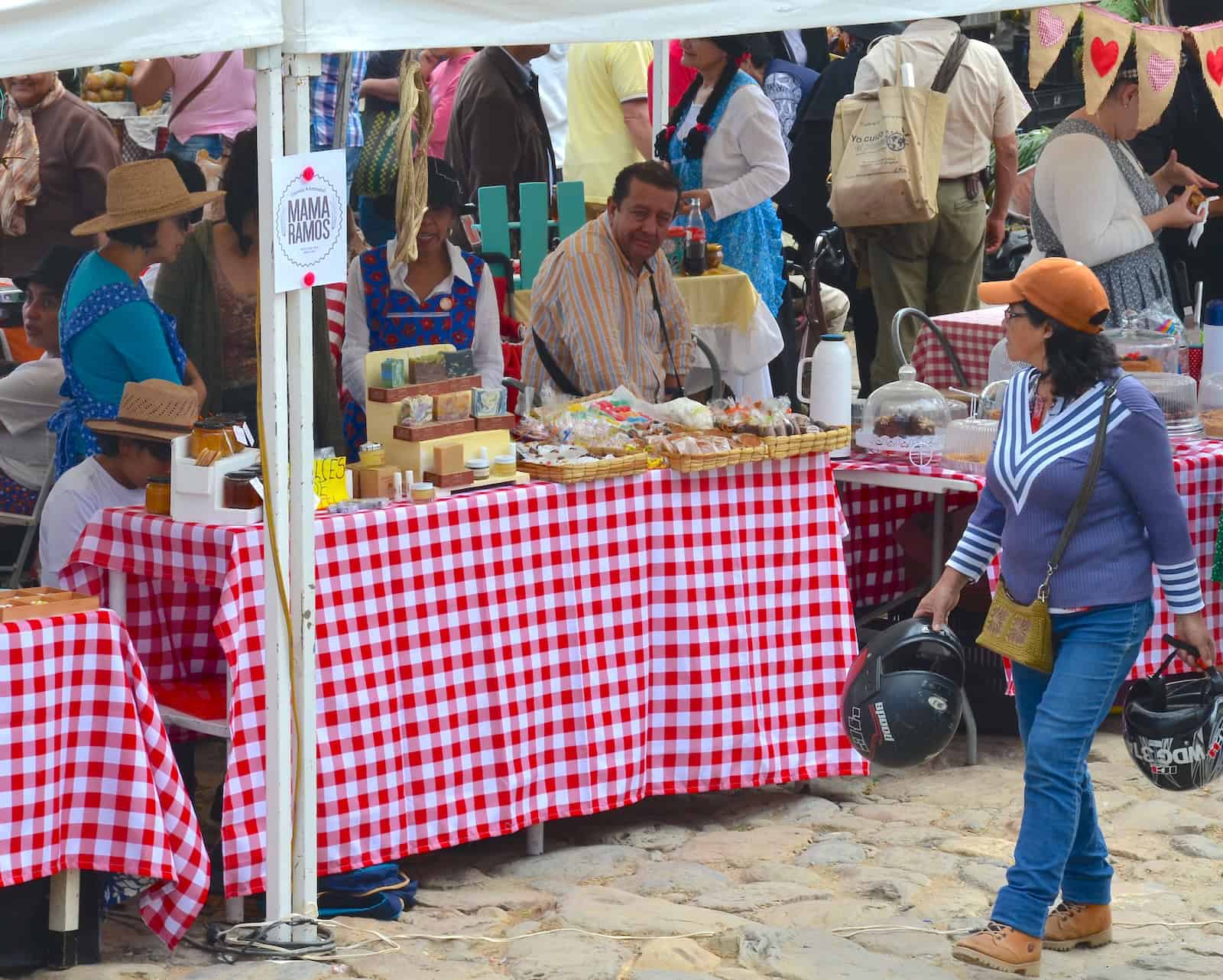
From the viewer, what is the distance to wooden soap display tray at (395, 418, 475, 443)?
15.3 feet

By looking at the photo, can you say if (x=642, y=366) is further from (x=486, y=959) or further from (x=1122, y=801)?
(x=486, y=959)

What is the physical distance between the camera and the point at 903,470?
541 cm

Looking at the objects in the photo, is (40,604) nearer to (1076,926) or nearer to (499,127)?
(1076,926)

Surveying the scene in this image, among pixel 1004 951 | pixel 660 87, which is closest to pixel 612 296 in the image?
pixel 660 87

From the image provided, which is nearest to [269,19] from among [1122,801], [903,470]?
[903,470]

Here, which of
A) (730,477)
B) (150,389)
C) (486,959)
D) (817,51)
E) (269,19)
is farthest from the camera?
(817,51)

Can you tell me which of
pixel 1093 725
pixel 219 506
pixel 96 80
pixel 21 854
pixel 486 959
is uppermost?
pixel 96 80

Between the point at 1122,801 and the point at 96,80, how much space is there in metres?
6.07

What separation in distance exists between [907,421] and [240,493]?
218 centimetres

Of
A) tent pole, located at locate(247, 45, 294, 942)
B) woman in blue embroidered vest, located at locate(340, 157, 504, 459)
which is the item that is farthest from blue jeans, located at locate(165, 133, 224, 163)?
tent pole, located at locate(247, 45, 294, 942)

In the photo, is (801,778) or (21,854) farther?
(801,778)

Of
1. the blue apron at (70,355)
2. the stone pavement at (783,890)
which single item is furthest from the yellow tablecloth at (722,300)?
the stone pavement at (783,890)

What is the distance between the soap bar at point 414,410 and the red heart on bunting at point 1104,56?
2.68 m

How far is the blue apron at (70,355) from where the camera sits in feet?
17.6
